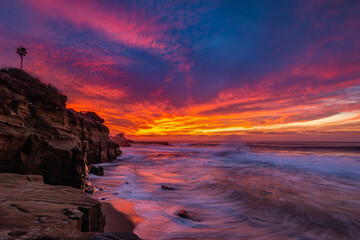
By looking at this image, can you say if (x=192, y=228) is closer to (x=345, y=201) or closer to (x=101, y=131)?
(x=345, y=201)

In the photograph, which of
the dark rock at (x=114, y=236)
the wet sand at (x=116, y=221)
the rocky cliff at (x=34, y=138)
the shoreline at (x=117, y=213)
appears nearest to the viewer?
the dark rock at (x=114, y=236)

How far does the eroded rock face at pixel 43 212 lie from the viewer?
6.69ft

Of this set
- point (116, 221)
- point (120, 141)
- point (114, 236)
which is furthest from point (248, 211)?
point (120, 141)

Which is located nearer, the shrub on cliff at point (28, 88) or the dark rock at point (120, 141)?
the shrub on cliff at point (28, 88)

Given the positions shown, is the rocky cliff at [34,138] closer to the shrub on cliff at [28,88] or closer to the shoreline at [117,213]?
the shrub on cliff at [28,88]

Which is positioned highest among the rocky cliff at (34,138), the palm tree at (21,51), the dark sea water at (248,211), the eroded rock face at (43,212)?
the palm tree at (21,51)

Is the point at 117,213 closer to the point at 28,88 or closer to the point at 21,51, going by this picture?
the point at 28,88

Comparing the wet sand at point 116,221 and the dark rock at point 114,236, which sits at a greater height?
the dark rock at point 114,236

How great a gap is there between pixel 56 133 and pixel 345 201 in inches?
507

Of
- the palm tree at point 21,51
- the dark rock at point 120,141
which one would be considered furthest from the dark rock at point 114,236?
the dark rock at point 120,141

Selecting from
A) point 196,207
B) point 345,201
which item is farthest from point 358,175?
point 196,207

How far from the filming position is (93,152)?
14.1 metres

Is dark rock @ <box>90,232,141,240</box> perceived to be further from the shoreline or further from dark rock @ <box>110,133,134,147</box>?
dark rock @ <box>110,133,134,147</box>

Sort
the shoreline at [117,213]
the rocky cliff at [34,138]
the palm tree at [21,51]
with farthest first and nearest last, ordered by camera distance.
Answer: the palm tree at [21,51] → the rocky cliff at [34,138] → the shoreline at [117,213]
